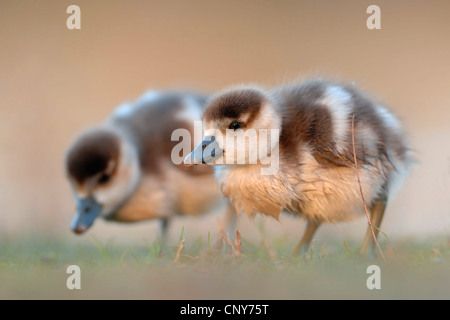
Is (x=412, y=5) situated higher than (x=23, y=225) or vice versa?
(x=412, y=5)

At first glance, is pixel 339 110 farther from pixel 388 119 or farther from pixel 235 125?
pixel 235 125

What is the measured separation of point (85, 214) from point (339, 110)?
6.76ft

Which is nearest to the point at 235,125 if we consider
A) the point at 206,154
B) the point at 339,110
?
the point at 206,154

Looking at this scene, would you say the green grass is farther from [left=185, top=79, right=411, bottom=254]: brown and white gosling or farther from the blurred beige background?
the blurred beige background

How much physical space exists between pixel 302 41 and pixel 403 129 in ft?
24.2

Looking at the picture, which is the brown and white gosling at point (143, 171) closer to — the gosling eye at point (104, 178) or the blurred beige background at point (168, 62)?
the gosling eye at point (104, 178)

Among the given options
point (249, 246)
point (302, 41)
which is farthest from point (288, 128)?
point (302, 41)

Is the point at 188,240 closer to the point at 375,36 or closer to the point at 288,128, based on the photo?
the point at 288,128

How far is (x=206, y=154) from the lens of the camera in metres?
2.78

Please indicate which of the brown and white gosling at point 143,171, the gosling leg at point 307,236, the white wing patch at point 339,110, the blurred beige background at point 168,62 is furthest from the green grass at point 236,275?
the blurred beige background at point 168,62

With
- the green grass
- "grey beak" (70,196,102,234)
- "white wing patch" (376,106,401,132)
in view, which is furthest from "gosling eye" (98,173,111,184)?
"white wing patch" (376,106,401,132)

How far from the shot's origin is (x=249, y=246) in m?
3.19

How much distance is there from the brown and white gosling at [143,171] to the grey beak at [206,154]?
144cm

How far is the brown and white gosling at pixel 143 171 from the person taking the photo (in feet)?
13.4
